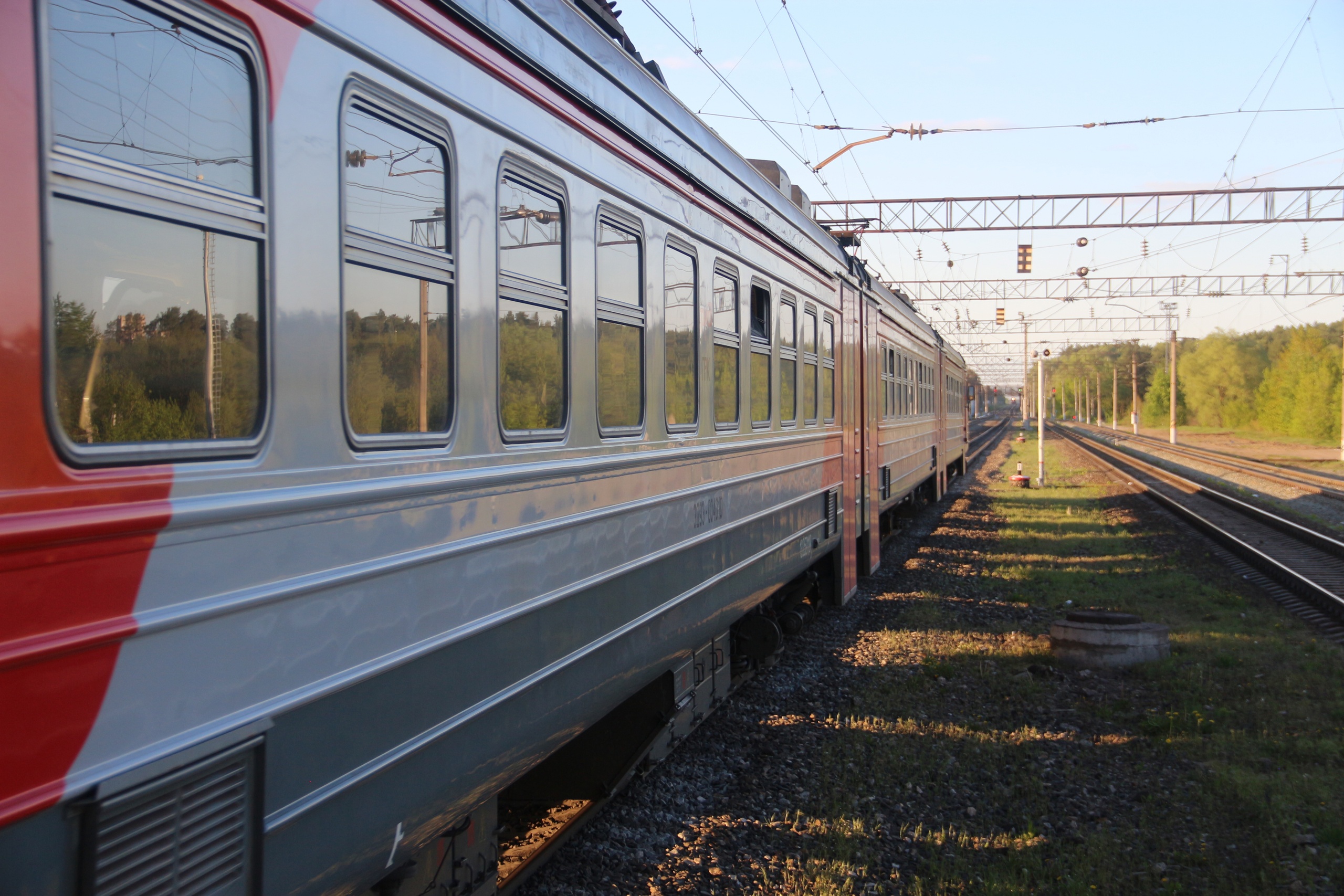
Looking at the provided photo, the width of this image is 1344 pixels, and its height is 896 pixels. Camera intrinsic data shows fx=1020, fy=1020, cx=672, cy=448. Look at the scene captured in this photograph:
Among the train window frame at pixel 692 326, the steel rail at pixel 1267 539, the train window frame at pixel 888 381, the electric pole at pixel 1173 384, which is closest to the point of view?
the train window frame at pixel 692 326

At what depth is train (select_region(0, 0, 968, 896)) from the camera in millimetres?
1756

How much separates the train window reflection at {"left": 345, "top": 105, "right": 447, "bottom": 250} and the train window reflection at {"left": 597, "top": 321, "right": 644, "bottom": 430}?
1141 mm

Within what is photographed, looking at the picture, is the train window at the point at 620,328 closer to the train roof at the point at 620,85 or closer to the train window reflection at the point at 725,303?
the train roof at the point at 620,85

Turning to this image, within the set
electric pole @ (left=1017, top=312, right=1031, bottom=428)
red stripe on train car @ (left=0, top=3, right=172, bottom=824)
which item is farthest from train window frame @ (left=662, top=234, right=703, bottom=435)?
electric pole @ (left=1017, top=312, right=1031, bottom=428)

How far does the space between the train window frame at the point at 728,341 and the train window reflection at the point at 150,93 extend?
3282mm

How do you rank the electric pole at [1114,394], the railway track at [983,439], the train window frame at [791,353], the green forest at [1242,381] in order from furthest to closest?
1. the electric pole at [1114,394]
2. the green forest at [1242,381]
3. the railway track at [983,439]
4. the train window frame at [791,353]

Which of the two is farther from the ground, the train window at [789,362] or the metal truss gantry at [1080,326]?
the metal truss gantry at [1080,326]

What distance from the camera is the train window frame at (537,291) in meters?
3.15

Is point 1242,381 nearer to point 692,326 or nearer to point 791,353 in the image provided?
point 791,353

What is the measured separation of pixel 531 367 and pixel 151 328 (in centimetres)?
150

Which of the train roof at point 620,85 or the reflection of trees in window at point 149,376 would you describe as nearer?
the reflection of trees in window at point 149,376

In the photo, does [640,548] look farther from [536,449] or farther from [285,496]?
[285,496]

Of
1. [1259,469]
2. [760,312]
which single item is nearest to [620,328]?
[760,312]

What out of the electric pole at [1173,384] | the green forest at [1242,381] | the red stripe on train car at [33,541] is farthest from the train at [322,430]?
→ the electric pole at [1173,384]
